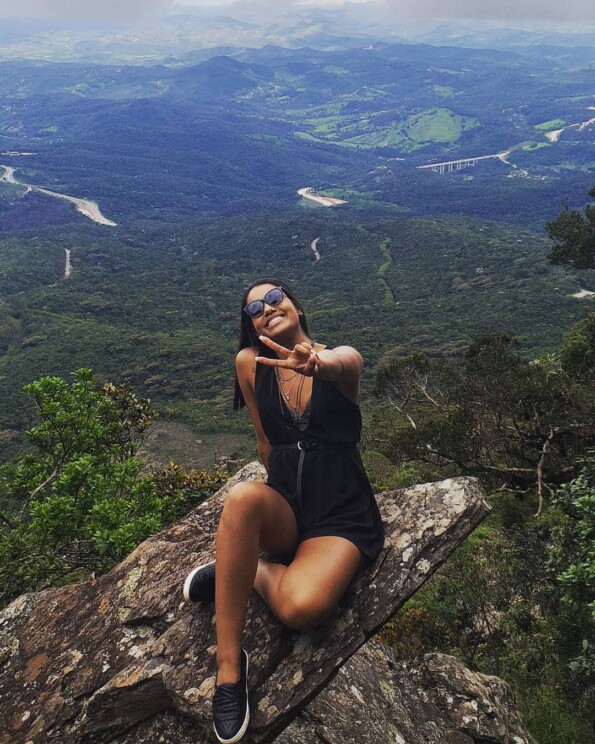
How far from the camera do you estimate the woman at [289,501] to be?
3547mm

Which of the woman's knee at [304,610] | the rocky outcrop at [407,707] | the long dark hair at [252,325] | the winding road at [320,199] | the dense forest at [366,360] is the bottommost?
the winding road at [320,199]

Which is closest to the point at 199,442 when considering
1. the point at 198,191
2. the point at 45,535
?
the point at 45,535

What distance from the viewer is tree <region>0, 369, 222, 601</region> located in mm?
6789

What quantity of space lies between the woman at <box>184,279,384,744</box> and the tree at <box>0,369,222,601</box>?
3256mm

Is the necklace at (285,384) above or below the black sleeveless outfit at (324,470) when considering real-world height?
above

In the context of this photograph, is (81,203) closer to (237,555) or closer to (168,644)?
(168,644)

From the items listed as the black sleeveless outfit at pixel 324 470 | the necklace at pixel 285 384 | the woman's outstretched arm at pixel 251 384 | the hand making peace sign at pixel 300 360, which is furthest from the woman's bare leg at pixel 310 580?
the hand making peace sign at pixel 300 360

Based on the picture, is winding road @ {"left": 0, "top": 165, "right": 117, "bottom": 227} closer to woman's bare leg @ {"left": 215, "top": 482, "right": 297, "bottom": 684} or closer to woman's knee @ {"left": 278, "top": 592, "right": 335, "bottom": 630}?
woman's bare leg @ {"left": 215, "top": 482, "right": 297, "bottom": 684}

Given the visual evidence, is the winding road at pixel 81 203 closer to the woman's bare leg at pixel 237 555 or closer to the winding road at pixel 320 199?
the winding road at pixel 320 199

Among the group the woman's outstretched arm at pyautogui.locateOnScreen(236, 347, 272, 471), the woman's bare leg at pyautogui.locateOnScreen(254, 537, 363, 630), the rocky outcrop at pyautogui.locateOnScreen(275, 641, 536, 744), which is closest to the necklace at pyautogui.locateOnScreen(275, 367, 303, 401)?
the woman's outstretched arm at pyautogui.locateOnScreen(236, 347, 272, 471)

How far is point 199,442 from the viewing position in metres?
39.6

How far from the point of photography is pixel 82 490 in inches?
302

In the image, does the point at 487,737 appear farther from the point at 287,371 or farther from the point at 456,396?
the point at 456,396

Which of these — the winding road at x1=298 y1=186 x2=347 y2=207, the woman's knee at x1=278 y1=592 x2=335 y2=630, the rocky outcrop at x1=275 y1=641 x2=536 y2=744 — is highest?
the woman's knee at x1=278 y1=592 x2=335 y2=630
